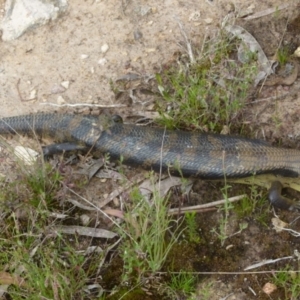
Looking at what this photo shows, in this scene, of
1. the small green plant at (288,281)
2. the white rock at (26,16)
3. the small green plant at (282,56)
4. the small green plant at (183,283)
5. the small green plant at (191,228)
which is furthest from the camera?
the white rock at (26,16)

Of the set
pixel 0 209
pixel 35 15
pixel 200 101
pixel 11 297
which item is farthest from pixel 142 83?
pixel 11 297

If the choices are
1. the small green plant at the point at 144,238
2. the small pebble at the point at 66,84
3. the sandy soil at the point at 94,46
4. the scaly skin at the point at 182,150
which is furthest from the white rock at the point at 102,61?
the small green plant at the point at 144,238

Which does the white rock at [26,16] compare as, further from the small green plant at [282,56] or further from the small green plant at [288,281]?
the small green plant at [288,281]

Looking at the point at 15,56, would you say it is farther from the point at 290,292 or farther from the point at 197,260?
the point at 290,292

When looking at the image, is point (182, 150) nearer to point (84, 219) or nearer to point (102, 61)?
point (84, 219)

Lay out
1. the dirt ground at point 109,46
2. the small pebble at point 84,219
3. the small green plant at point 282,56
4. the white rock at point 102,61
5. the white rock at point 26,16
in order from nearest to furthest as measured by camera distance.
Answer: the small pebble at point 84,219, the small green plant at point 282,56, the dirt ground at point 109,46, the white rock at point 102,61, the white rock at point 26,16

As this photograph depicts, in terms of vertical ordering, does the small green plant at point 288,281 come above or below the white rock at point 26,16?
below
